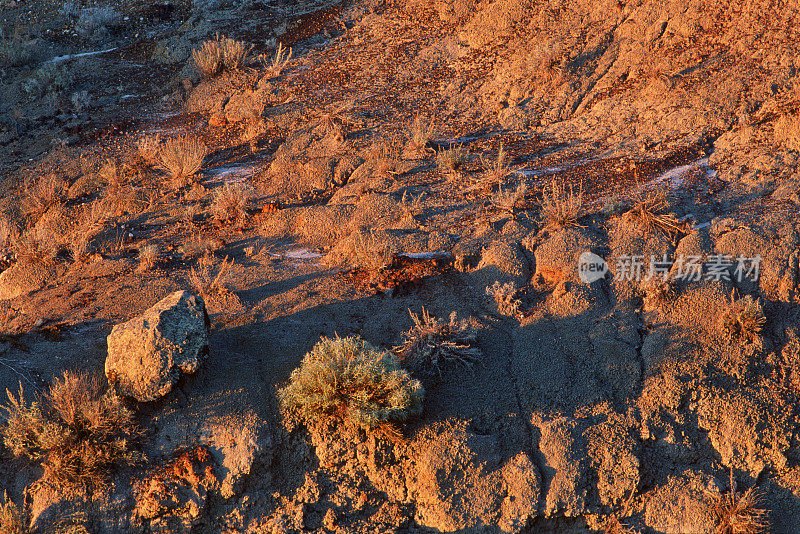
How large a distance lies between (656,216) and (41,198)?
24.1ft

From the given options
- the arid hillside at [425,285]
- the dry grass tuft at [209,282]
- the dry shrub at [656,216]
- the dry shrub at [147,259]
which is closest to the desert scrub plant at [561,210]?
the arid hillside at [425,285]

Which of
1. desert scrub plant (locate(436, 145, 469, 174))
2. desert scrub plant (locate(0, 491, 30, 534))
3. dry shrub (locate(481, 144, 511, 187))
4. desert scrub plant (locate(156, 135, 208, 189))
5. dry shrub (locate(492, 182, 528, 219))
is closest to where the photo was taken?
desert scrub plant (locate(0, 491, 30, 534))

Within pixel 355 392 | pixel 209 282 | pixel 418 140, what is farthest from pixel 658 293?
pixel 209 282

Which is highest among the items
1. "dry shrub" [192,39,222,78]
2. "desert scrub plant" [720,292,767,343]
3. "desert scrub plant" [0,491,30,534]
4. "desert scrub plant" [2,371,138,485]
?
"dry shrub" [192,39,222,78]

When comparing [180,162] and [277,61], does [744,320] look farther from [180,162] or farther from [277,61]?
[277,61]

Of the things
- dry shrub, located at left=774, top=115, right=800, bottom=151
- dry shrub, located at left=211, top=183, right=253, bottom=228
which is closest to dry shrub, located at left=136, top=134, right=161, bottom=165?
dry shrub, located at left=211, top=183, right=253, bottom=228

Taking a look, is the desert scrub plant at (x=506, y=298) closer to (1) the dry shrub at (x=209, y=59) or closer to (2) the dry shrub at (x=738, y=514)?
(2) the dry shrub at (x=738, y=514)

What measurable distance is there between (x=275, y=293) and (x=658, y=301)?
3.68 meters

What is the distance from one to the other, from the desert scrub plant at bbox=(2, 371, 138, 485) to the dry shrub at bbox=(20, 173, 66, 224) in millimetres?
3657

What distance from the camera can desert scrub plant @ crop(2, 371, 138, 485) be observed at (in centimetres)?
448

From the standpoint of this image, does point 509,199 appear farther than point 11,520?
Yes

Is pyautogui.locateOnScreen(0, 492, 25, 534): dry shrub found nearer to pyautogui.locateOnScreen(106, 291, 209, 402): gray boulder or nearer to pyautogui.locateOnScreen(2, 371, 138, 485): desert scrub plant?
pyautogui.locateOnScreen(2, 371, 138, 485): desert scrub plant

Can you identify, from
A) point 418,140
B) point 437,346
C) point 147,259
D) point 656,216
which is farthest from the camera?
point 418,140

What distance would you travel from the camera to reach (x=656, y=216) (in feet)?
20.1
